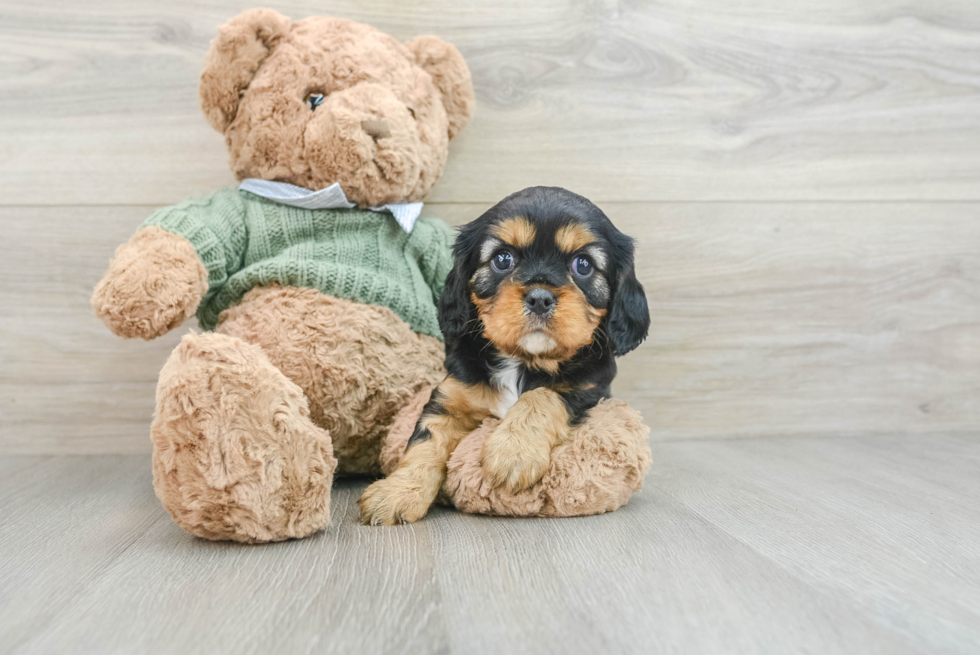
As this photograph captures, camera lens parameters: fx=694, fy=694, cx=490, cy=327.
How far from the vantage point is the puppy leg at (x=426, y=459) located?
128 centimetres

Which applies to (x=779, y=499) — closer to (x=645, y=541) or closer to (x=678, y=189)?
(x=645, y=541)

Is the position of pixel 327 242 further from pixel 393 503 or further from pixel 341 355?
pixel 393 503

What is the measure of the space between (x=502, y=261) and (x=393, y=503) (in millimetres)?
491

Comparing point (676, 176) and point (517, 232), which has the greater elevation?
point (517, 232)

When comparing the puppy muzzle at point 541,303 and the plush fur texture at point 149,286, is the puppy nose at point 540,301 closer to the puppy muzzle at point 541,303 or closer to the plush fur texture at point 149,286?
the puppy muzzle at point 541,303

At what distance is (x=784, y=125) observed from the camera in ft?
6.97

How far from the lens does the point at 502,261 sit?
1290mm

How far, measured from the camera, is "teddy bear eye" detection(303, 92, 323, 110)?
5.20 ft

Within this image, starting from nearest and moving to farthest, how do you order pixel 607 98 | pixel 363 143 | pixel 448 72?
pixel 363 143 → pixel 448 72 → pixel 607 98

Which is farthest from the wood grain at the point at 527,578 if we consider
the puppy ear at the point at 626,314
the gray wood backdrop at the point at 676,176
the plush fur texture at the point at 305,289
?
the gray wood backdrop at the point at 676,176

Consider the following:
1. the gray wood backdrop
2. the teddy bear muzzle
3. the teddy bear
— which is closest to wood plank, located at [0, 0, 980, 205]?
the gray wood backdrop

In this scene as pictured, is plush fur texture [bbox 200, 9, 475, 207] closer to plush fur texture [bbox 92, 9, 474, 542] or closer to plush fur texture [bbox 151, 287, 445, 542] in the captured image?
plush fur texture [bbox 92, 9, 474, 542]

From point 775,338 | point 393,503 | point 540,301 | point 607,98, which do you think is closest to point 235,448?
point 393,503

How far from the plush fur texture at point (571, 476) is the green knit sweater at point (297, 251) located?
1.43 feet
